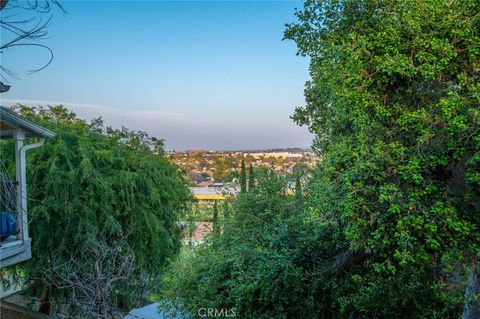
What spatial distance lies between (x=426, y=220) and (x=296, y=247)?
2.09 metres

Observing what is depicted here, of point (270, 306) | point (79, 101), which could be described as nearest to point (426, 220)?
point (270, 306)

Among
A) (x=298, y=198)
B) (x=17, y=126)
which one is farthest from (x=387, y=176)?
(x=17, y=126)

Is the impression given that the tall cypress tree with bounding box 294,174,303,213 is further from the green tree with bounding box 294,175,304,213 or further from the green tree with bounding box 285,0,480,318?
the green tree with bounding box 285,0,480,318

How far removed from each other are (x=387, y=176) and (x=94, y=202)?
7.19 metres

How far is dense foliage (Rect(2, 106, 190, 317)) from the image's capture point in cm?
779

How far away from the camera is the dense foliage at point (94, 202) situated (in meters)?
7.79

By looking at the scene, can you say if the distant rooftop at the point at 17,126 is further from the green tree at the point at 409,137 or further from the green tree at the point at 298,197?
the green tree at the point at 298,197

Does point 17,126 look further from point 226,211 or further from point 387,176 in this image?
point 387,176

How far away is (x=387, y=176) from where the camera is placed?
2730 mm

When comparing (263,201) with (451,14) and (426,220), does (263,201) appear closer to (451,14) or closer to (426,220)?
(426,220)

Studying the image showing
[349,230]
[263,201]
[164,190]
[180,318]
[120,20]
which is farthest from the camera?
[164,190]

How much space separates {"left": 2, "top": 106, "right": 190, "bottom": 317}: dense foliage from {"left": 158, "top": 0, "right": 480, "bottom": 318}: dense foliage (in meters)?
3.46

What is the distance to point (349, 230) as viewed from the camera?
280 centimetres

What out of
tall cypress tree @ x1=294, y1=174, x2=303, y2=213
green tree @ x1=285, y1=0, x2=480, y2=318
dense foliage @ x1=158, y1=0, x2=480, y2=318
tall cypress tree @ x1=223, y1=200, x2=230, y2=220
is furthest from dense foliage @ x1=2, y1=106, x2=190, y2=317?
green tree @ x1=285, y1=0, x2=480, y2=318
